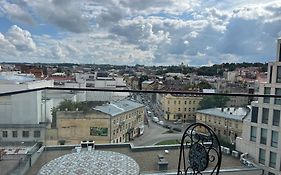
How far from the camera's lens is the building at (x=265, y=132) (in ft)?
8.54

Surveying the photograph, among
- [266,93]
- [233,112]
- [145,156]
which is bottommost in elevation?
[145,156]

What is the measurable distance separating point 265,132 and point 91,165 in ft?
5.37

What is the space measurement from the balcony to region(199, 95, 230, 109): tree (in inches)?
2.4

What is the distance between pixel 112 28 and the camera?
55.6 ft

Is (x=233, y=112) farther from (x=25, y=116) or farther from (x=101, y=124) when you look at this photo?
(x=25, y=116)

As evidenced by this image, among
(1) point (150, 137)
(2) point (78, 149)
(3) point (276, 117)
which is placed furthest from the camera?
(1) point (150, 137)

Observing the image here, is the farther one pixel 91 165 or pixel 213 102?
pixel 213 102

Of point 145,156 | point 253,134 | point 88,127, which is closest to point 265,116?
point 253,134

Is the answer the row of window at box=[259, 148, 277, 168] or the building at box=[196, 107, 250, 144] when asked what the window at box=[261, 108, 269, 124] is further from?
the row of window at box=[259, 148, 277, 168]

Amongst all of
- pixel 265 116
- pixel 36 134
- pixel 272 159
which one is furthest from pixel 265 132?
pixel 36 134

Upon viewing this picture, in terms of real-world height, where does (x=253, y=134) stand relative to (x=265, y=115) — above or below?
below

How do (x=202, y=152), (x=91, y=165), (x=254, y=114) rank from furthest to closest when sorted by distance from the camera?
(x=254, y=114)
(x=91, y=165)
(x=202, y=152)

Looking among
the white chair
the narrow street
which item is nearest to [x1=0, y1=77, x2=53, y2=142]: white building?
the white chair

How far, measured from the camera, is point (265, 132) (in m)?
2.75
